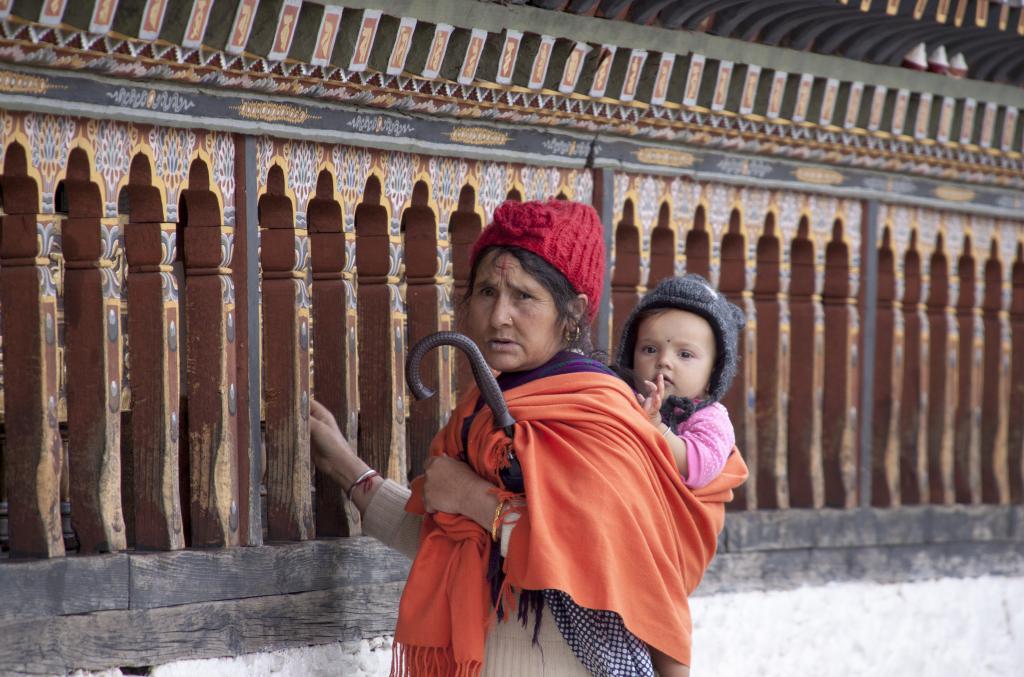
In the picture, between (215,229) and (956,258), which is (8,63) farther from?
(956,258)

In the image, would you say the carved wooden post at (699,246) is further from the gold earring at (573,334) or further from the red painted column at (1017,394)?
the gold earring at (573,334)

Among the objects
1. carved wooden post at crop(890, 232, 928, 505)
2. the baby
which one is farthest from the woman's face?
carved wooden post at crop(890, 232, 928, 505)

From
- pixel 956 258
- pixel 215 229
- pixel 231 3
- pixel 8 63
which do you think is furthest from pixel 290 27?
pixel 956 258

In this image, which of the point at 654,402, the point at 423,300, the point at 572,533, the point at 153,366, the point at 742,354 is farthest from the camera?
the point at 742,354

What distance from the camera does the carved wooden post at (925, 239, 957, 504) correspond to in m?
6.18

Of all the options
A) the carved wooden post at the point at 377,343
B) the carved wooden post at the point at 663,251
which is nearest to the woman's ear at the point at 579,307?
the carved wooden post at the point at 377,343

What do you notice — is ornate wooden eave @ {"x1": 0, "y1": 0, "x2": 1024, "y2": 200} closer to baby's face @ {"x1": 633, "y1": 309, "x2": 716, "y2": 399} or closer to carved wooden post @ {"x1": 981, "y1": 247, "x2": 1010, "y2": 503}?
carved wooden post @ {"x1": 981, "y1": 247, "x2": 1010, "y2": 503}

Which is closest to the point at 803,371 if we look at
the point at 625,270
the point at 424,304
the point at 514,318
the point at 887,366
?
the point at 887,366

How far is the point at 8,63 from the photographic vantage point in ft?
11.1

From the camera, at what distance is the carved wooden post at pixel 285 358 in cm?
406

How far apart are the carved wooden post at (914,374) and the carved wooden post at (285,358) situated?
2732mm

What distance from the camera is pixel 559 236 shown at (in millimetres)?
3371

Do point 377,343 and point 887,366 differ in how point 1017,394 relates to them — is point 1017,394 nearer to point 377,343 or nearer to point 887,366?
point 887,366

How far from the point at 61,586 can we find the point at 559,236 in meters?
1.25
